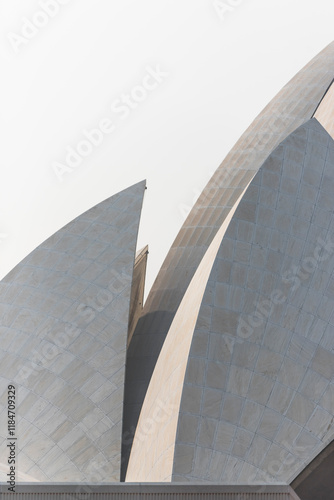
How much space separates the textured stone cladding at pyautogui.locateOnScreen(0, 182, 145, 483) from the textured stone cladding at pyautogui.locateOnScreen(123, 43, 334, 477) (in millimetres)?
1366

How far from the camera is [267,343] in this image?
1250 cm

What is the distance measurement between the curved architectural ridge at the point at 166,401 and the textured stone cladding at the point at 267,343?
150 millimetres

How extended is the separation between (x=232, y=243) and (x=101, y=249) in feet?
12.7

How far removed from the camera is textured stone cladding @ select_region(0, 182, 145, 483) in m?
13.9

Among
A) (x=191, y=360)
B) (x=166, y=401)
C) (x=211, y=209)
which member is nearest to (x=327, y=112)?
(x=211, y=209)

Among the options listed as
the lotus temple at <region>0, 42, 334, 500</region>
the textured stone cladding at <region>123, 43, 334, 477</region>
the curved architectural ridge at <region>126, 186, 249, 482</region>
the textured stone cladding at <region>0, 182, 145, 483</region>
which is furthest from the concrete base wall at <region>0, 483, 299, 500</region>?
the textured stone cladding at <region>123, 43, 334, 477</region>

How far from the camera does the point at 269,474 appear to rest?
1169 centimetres

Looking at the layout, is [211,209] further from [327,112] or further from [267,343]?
[267,343]

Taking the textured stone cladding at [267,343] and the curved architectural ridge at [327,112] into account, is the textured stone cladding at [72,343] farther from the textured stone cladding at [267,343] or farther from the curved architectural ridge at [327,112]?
the curved architectural ridge at [327,112]

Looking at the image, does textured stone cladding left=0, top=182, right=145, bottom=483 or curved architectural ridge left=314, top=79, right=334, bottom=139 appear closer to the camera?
textured stone cladding left=0, top=182, right=145, bottom=483

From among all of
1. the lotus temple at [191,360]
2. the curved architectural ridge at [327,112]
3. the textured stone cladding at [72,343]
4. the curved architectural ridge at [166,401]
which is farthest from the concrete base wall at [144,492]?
A: the curved architectural ridge at [327,112]

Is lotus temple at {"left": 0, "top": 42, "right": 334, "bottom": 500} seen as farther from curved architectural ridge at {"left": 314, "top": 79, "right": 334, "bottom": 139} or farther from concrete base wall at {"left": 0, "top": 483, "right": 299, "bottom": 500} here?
curved architectural ridge at {"left": 314, "top": 79, "right": 334, "bottom": 139}

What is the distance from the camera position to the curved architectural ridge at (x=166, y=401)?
11.8m

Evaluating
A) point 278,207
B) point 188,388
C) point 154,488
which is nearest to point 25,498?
point 154,488
